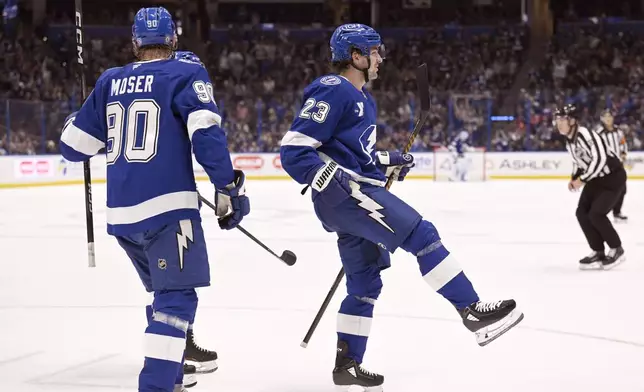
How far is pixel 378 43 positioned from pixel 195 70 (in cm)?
84

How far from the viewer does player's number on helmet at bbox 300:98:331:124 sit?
3.10 m

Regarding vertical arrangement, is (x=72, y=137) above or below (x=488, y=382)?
above

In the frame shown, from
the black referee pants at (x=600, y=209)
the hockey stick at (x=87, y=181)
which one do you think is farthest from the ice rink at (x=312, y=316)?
the hockey stick at (x=87, y=181)

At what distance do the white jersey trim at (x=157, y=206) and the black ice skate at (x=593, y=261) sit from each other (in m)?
4.25

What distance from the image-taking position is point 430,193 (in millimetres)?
13156

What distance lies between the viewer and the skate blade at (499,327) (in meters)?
2.98

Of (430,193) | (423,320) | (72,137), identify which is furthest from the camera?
(430,193)

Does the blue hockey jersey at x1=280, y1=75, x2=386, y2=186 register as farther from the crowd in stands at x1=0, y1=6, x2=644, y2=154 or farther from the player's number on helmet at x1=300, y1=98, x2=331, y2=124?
the crowd in stands at x1=0, y1=6, x2=644, y2=154

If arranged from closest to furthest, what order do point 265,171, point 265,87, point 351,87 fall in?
point 351,87 < point 265,171 < point 265,87

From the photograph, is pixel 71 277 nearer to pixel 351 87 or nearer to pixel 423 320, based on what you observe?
pixel 423 320

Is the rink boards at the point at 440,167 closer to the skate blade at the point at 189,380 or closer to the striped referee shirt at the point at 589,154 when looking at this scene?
the striped referee shirt at the point at 589,154

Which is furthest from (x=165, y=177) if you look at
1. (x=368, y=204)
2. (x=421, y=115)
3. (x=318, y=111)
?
(x=421, y=115)

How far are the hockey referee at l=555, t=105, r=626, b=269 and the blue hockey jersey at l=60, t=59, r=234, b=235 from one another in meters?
4.06

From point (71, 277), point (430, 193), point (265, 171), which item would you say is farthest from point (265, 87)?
point (71, 277)
